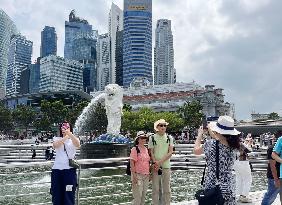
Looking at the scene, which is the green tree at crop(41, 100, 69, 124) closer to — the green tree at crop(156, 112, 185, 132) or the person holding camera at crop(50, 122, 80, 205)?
the green tree at crop(156, 112, 185, 132)

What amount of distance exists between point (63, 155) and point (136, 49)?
18694 centimetres

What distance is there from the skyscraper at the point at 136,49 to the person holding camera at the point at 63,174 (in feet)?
593

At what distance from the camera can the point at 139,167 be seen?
7027 mm

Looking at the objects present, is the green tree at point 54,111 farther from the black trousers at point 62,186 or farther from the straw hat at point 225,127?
the straw hat at point 225,127

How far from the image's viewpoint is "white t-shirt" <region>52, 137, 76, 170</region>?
6348 mm

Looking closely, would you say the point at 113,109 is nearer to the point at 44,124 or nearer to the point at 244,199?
the point at 244,199

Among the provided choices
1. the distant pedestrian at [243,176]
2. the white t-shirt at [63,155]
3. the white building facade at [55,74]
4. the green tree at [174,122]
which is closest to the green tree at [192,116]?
the green tree at [174,122]

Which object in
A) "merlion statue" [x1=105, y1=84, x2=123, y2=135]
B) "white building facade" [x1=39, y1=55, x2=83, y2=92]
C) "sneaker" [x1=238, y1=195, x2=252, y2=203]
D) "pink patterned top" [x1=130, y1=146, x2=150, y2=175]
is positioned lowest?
"sneaker" [x1=238, y1=195, x2=252, y2=203]

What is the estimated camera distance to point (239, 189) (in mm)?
8734

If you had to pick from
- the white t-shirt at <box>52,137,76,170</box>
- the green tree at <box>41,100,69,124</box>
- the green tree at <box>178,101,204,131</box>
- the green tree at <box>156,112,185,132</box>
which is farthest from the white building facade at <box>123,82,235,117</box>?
the white t-shirt at <box>52,137,76,170</box>

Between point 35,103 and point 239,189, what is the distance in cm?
12485

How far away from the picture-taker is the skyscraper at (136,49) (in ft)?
624

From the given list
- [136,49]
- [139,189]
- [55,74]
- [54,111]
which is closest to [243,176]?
[139,189]

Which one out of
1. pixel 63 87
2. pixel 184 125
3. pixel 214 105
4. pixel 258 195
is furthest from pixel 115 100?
pixel 63 87
